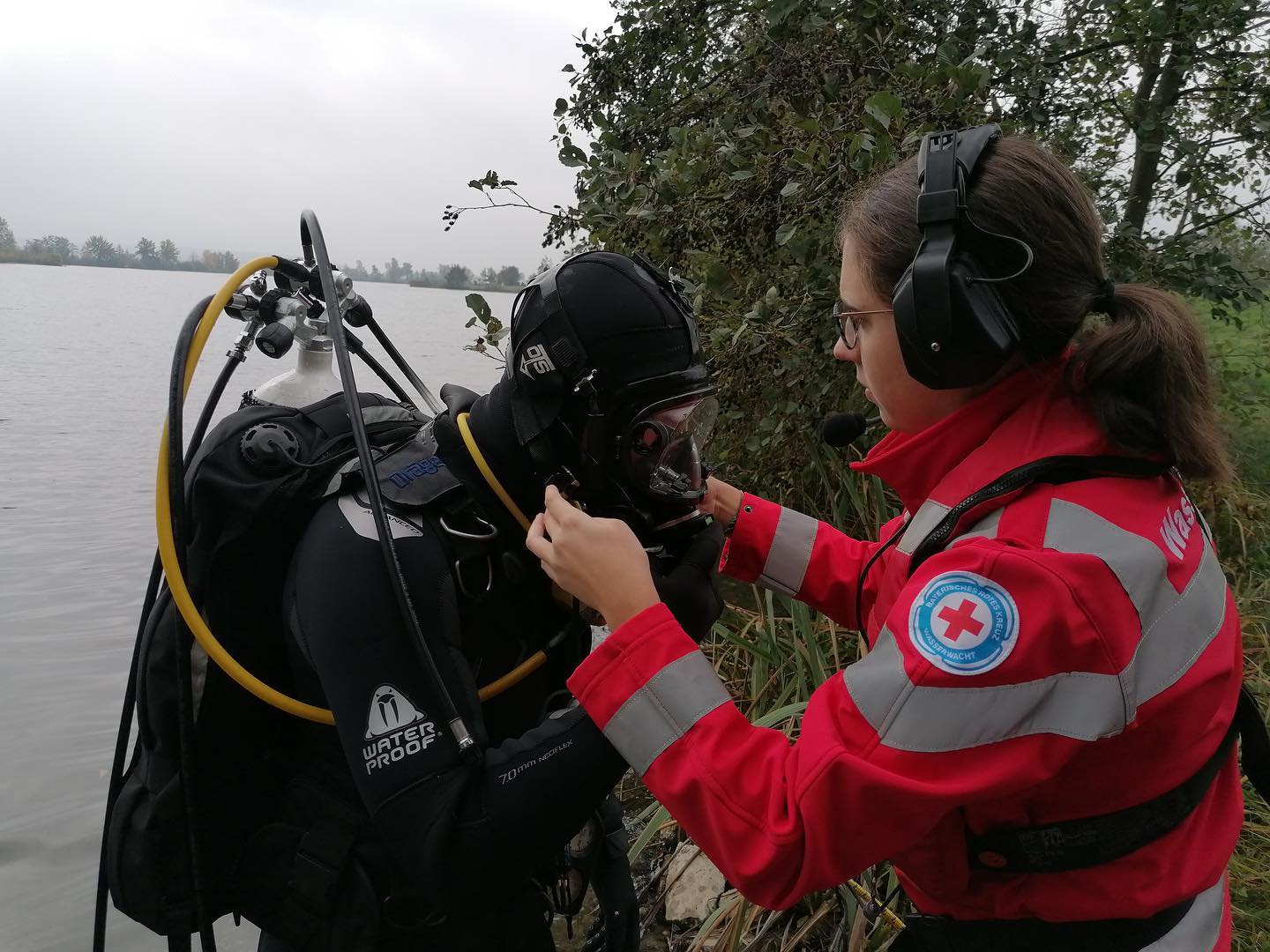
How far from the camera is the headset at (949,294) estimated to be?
125 centimetres

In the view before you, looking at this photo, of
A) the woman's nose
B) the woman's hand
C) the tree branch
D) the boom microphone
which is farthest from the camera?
the tree branch

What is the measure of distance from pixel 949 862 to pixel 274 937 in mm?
1455

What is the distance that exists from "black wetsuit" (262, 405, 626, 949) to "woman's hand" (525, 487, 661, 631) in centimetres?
22

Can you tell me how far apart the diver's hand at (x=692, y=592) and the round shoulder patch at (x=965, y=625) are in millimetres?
518

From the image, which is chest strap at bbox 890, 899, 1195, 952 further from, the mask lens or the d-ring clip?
the d-ring clip

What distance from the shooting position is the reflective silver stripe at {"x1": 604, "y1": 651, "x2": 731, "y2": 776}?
1.25m

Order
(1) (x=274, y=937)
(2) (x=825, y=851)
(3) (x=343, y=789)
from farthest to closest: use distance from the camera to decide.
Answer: (1) (x=274, y=937)
(3) (x=343, y=789)
(2) (x=825, y=851)

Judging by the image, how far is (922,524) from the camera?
1476mm

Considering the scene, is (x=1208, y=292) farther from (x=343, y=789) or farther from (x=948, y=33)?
A: (x=343, y=789)

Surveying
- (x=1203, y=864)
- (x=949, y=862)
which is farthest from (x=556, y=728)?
(x=1203, y=864)

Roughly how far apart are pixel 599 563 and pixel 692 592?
0.91 feet

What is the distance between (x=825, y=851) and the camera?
3.71 ft

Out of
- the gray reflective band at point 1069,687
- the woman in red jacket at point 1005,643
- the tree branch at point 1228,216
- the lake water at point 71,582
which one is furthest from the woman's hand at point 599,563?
the tree branch at point 1228,216

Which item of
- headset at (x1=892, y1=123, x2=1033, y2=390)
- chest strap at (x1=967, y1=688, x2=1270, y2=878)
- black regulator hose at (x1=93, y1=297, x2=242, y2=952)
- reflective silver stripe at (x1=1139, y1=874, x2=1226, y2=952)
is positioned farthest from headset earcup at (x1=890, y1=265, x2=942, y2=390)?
black regulator hose at (x1=93, y1=297, x2=242, y2=952)
